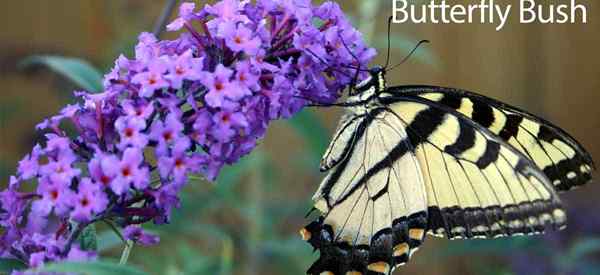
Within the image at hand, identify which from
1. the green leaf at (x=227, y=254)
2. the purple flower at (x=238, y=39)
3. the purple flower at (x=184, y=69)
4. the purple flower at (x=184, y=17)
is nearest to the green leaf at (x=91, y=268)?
the purple flower at (x=184, y=69)

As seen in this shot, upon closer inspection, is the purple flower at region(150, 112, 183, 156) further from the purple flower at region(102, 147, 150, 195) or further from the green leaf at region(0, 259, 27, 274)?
the green leaf at region(0, 259, 27, 274)

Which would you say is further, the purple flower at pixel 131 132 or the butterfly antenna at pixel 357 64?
the butterfly antenna at pixel 357 64

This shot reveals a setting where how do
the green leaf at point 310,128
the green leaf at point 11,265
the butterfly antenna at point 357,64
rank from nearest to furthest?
the green leaf at point 11,265 < the butterfly antenna at point 357,64 < the green leaf at point 310,128

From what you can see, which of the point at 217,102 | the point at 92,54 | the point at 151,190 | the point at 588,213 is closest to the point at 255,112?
the point at 217,102

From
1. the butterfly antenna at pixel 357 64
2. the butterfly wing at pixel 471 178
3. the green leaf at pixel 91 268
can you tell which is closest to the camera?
the green leaf at pixel 91 268

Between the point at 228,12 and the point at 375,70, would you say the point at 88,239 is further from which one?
the point at 375,70

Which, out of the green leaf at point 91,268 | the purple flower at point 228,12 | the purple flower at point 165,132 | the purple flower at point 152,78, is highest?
the purple flower at point 228,12

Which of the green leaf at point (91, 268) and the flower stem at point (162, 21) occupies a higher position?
the flower stem at point (162, 21)

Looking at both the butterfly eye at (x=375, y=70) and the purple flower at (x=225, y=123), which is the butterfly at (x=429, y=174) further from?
the purple flower at (x=225, y=123)

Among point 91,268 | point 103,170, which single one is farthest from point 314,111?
point 91,268
